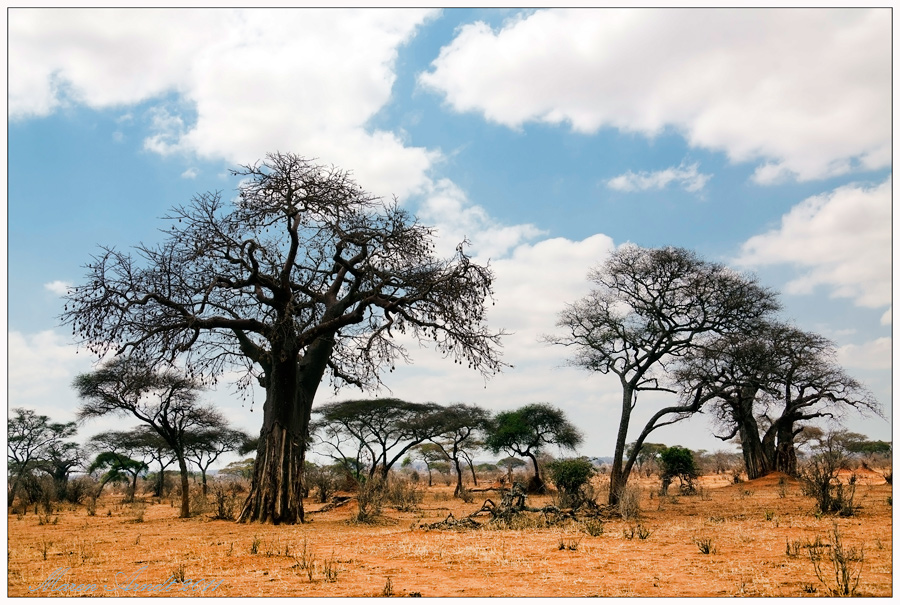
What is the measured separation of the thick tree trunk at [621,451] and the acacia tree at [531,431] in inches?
534

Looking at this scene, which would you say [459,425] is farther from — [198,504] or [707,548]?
[707,548]

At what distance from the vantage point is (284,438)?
1330 cm

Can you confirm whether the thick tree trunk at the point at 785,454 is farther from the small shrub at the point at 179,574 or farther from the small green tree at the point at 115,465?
the small green tree at the point at 115,465

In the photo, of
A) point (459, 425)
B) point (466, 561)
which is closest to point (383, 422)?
point (459, 425)

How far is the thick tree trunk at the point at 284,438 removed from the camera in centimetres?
1297

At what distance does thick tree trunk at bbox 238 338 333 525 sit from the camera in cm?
1297

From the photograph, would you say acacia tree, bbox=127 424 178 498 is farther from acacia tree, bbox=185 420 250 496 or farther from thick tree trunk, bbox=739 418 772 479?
thick tree trunk, bbox=739 418 772 479

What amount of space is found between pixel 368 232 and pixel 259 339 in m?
3.25

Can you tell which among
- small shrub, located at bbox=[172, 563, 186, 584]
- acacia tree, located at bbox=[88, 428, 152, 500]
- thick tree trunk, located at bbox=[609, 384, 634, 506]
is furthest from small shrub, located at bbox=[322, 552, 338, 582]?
acacia tree, located at bbox=[88, 428, 152, 500]

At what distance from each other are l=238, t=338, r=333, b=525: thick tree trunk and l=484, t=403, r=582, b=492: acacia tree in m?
17.6

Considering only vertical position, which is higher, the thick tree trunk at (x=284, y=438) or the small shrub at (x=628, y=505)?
the thick tree trunk at (x=284, y=438)

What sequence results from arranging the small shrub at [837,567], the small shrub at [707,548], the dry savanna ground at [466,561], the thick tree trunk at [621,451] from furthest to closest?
the thick tree trunk at [621,451] → the small shrub at [707,548] → the dry savanna ground at [466,561] → the small shrub at [837,567]

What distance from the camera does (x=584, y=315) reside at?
18.3 meters

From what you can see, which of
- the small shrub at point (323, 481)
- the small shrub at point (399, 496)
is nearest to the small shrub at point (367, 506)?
the small shrub at point (399, 496)
